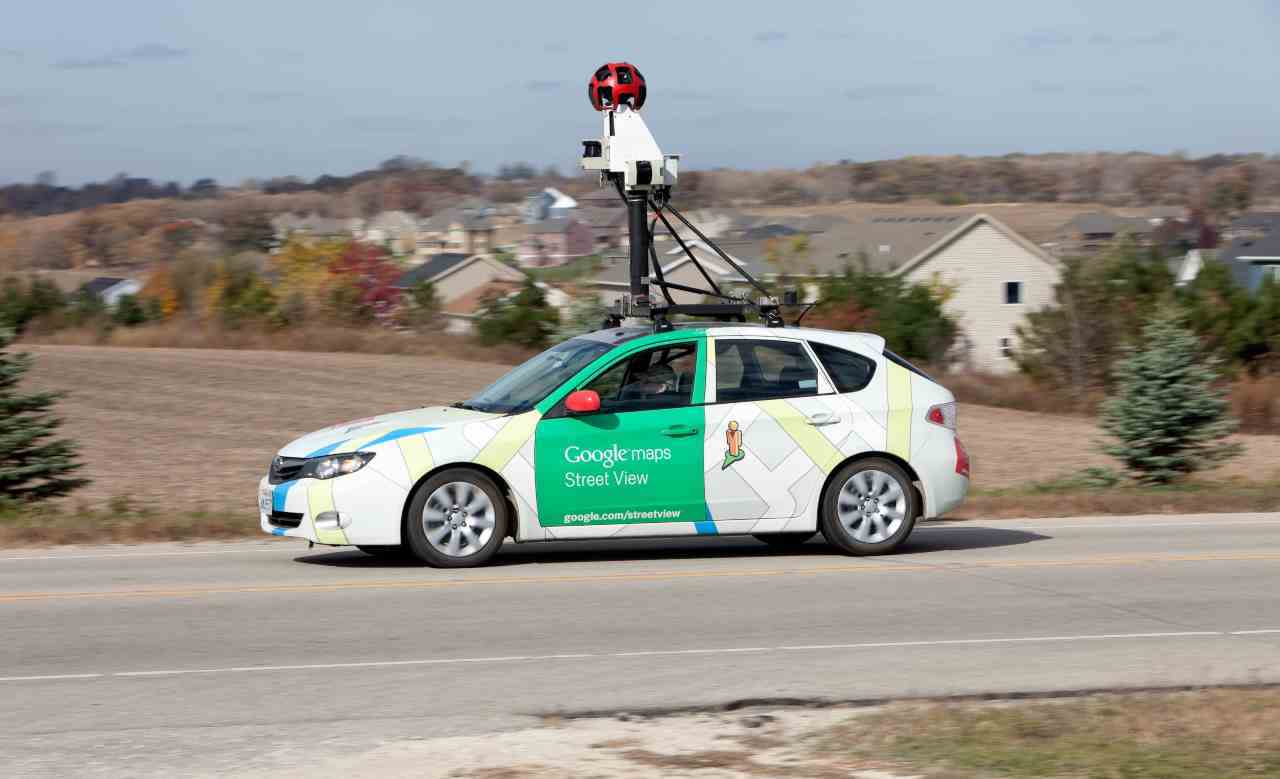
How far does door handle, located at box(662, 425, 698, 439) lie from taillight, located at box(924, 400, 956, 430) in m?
1.83

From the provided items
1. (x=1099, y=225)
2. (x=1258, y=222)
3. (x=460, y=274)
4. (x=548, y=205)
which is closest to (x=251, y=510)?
(x=460, y=274)

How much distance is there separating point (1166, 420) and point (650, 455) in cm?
1183

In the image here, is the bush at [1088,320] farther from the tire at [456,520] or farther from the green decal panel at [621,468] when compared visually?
the tire at [456,520]

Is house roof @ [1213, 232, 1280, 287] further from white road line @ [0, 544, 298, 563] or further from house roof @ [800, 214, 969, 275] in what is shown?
white road line @ [0, 544, 298, 563]

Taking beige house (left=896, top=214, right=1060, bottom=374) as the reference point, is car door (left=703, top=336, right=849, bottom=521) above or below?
below

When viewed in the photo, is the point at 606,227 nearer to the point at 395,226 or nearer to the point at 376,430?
the point at 395,226

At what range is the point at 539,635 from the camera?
919 cm

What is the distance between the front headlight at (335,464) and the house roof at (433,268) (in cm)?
7627

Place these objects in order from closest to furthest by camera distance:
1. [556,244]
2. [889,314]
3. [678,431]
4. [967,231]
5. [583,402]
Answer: [583,402]
[678,431]
[889,314]
[967,231]
[556,244]

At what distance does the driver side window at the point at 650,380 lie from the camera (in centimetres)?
1182

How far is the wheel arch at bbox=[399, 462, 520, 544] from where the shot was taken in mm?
11320

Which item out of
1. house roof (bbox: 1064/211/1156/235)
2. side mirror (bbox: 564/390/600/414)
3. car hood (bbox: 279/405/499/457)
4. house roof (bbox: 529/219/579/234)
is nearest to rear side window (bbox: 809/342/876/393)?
side mirror (bbox: 564/390/600/414)

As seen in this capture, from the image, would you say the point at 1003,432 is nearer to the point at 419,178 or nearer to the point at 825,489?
the point at 825,489

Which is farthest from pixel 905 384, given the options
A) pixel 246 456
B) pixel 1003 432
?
pixel 1003 432
